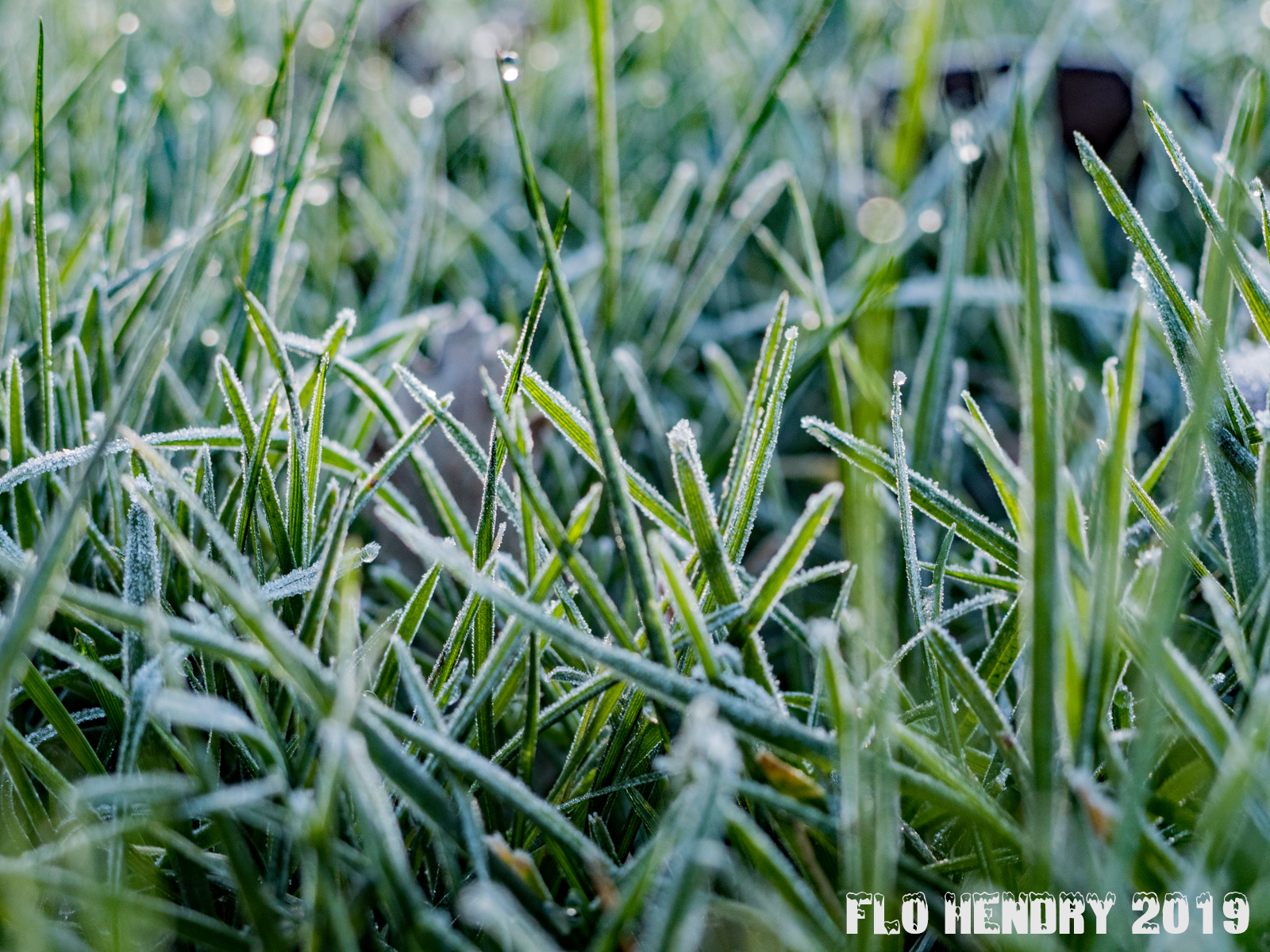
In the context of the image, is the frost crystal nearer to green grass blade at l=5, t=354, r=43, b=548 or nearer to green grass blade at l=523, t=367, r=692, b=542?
green grass blade at l=523, t=367, r=692, b=542

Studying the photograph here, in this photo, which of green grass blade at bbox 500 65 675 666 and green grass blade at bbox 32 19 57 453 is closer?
green grass blade at bbox 500 65 675 666

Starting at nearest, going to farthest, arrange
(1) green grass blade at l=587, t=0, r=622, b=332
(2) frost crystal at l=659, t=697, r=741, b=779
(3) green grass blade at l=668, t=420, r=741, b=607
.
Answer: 1. (2) frost crystal at l=659, t=697, r=741, b=779
2. (3) green grass blade at l=668, t=420, r=741, b=607
3. (1) green grass blade at l=587, t=0, r=622, b=332

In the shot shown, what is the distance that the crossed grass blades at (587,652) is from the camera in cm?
35

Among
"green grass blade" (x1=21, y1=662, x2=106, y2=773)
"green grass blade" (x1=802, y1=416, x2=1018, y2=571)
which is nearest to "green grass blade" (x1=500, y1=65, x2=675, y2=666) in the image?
"green grass blade" (x1=802, y1=416, x2=1018, y2=571)

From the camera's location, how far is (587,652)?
0.40 m

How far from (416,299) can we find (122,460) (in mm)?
423

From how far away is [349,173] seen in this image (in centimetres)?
127

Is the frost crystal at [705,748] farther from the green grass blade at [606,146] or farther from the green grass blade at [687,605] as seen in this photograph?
the green grass blade at [606,146]

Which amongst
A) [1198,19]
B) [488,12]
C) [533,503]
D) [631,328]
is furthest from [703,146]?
[533,503]

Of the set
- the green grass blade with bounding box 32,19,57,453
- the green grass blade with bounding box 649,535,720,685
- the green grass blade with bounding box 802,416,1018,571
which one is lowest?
the green grass blade with bounding box 649,535,720,685

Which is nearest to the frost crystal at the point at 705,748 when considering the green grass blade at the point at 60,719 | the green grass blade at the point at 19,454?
the green grass blade at the point at 60,719

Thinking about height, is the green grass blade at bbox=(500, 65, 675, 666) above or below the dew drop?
below

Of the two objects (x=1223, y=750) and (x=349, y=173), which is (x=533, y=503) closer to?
(x=1223, y=750)

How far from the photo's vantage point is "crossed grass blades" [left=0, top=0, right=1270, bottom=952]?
35cm
